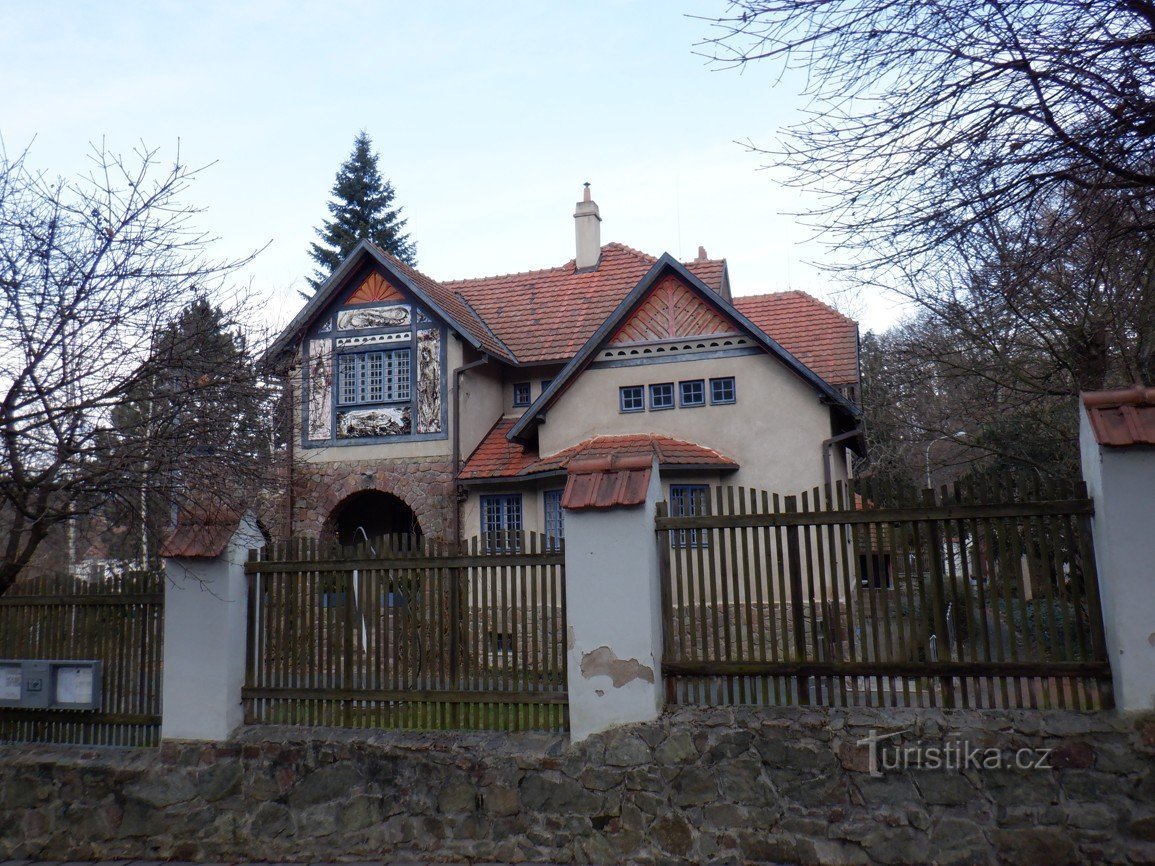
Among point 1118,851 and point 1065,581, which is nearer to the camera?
point 1118,851

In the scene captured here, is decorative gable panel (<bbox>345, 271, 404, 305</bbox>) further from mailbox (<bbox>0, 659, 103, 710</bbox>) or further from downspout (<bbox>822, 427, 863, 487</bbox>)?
mailbox (<bbox>0, 659, 103, 710</bbox>)

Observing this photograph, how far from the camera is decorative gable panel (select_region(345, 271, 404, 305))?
19.4 meters

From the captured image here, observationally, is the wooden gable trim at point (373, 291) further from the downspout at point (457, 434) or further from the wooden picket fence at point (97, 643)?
the wooden picket fence at point (97, 643)

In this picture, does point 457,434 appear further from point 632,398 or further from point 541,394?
point 632,398

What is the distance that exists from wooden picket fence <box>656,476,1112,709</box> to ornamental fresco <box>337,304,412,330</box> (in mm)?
13285

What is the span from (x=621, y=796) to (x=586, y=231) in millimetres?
17634

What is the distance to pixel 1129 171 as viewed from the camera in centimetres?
592

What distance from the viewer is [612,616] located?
272 inches

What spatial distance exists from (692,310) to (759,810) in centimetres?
1216

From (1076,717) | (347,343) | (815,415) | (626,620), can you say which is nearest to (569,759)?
(626,620)

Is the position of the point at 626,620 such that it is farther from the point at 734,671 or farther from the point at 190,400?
the point at 190,400

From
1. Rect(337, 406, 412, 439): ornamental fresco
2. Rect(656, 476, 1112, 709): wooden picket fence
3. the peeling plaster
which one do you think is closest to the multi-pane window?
Rect(337, 406, 412, 439): ornamental fresco

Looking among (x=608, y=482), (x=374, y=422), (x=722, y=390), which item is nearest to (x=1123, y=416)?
(x=608, y=482)

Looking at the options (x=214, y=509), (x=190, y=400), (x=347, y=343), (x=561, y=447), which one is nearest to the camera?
(x=190, y=400)
